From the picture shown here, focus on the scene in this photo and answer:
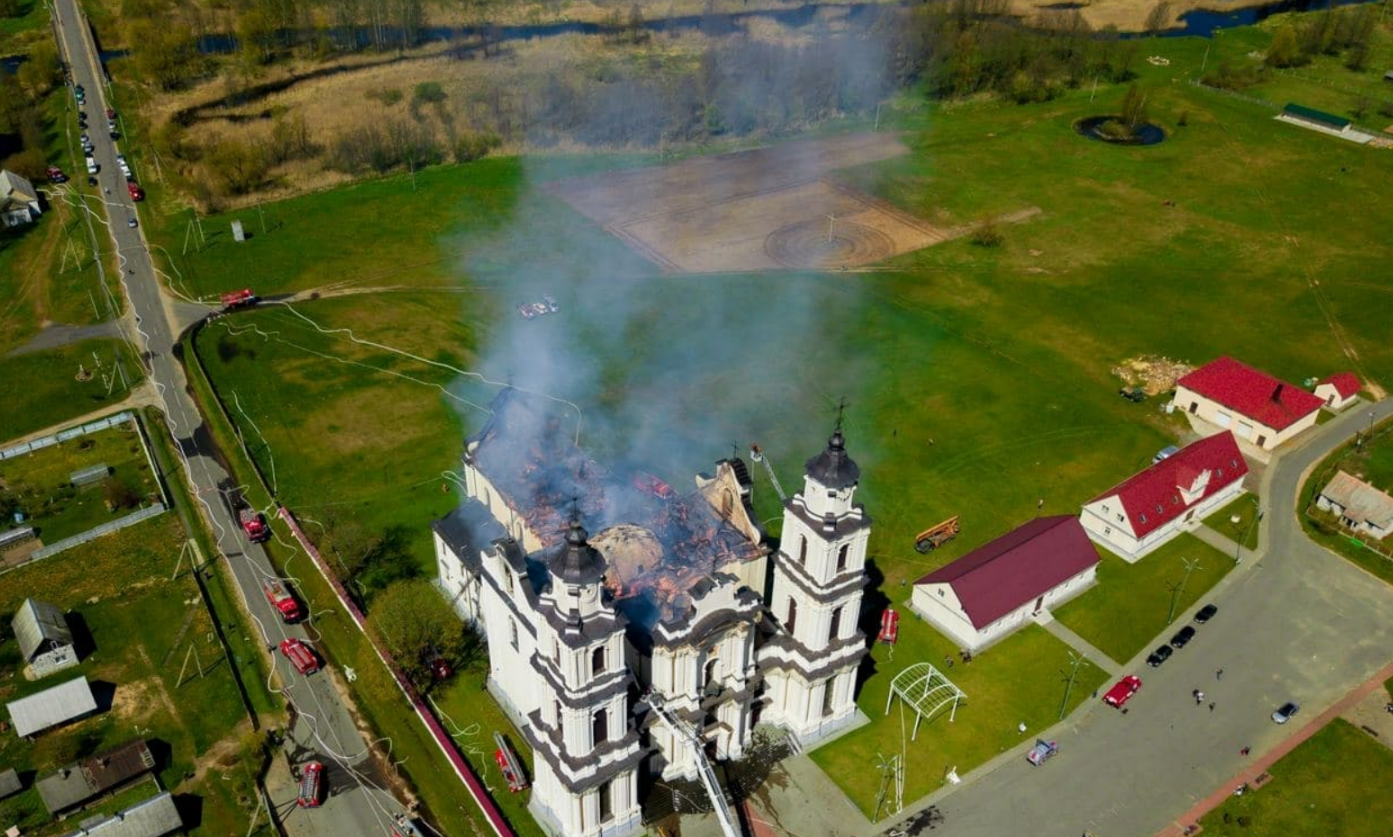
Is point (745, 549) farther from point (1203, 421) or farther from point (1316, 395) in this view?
point (1316, 395)

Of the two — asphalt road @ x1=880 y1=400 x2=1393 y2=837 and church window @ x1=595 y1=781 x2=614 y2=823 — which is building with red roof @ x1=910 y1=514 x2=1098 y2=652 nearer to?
asphalt road @ x1=880 y1=400 x2=1393 y2=837

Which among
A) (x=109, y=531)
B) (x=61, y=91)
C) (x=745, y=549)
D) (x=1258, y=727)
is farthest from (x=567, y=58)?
(x=1258, y=727)

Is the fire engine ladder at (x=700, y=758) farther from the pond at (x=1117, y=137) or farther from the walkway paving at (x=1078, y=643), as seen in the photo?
the pond at (x=1117, y=137)

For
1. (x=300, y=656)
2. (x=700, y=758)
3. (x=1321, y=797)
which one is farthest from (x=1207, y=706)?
(x=300, y=656)

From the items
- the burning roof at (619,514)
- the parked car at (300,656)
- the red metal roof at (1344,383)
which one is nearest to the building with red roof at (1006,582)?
the burning roof at (619,514)

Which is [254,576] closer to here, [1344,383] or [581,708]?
[581,708]

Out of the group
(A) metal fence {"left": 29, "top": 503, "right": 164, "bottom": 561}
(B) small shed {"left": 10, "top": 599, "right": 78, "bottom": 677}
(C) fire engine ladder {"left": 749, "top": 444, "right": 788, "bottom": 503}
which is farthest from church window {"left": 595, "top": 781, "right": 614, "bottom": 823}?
(A) metal fence {"left": 29, "top": 503, "right": 164, "bottom": 561}
